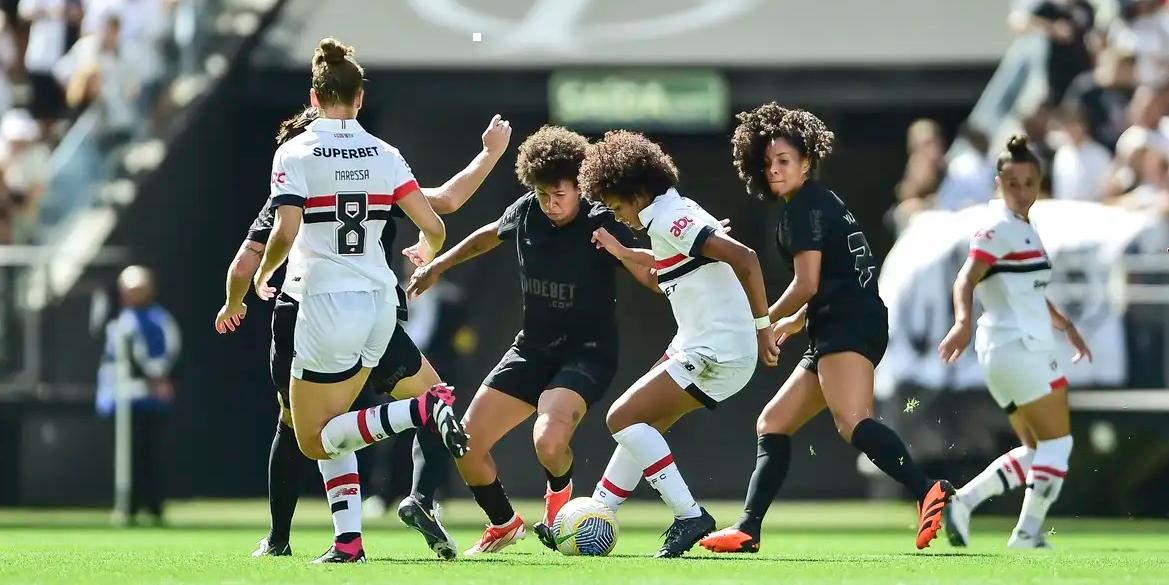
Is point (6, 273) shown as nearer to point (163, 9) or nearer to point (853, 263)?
point (163, 9)

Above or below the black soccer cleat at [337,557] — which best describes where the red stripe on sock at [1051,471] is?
above

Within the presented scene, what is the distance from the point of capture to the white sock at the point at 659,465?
31.5 feet

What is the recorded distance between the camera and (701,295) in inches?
379

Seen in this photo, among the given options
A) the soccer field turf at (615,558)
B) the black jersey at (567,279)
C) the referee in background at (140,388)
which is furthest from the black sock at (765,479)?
the referee in background at (140,388)

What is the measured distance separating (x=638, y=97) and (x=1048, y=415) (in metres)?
7.70

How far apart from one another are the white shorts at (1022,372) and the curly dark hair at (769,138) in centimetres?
171

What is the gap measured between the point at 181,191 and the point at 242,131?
0.92 metres

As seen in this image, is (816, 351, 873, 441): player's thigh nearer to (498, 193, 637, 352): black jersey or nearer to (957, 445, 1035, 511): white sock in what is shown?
(498, 193, 637, 352): black jersey

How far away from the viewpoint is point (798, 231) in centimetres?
970

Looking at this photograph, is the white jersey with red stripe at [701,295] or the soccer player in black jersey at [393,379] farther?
the white jersey with red stripe at [701,295]

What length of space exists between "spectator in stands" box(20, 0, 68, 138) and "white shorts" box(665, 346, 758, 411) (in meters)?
11.8

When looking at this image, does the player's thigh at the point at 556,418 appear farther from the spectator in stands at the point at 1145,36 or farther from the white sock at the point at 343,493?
the spectator in stands at the point at 1145,36

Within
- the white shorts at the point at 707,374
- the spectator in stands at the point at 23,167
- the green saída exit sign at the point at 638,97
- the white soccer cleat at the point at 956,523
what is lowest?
the white soccer cleat at the point at 956,523

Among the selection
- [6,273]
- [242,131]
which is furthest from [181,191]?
[6,273]
